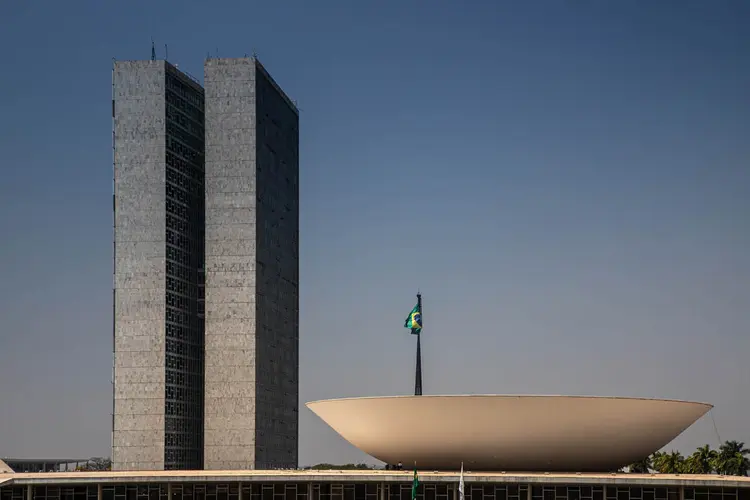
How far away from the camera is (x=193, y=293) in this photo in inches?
4889

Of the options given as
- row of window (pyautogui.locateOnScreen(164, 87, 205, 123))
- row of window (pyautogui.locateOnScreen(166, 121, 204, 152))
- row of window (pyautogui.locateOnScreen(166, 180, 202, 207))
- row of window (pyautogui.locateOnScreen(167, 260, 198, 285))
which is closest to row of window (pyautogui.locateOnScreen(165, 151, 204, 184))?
row of window (pyautogui.locateOnScreen(166, 180, 202, 207))

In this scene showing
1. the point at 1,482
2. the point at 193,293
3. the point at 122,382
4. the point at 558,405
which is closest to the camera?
the point at 558,405

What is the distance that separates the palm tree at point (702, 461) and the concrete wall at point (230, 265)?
4550cm

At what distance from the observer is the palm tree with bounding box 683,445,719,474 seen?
129250 mm

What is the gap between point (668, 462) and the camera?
13525cm

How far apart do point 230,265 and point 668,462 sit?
5183 centimetres

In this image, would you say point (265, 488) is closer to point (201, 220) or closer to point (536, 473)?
point (536, 473)

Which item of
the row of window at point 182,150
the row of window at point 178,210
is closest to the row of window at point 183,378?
the row of window at point 178,210

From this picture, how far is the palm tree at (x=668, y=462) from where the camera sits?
132 m

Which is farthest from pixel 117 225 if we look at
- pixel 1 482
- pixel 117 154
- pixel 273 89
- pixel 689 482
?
pixel 689 482

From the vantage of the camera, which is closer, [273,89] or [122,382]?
[122,382]

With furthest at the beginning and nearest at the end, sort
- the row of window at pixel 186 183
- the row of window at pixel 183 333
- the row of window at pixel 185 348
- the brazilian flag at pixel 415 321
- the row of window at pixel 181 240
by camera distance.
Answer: the row of window at pixel 186 183 < the row of window at pixel 181 240 < the row of window at pixel 183 333 < the row of window at pixel 185 348 < the brazilian flag at pixel 415 321

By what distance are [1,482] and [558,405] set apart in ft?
116

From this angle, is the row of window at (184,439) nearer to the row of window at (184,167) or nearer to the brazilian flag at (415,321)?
the row of window at (184,167)
